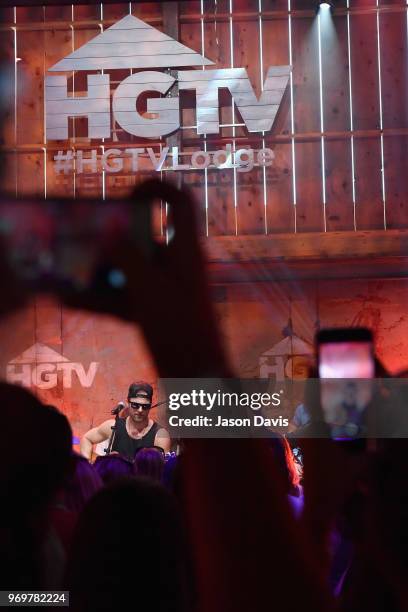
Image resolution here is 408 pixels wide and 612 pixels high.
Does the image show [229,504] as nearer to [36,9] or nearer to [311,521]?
[311,521]

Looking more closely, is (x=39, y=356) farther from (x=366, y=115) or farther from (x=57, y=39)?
(x=366, y=115)

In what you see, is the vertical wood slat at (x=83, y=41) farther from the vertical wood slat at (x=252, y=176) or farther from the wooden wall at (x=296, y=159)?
the vertical wood slat at (x=252, y=176)

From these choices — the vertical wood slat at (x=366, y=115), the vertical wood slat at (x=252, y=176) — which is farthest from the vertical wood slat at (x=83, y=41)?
the vertical wood slat at (x=366, y=115)

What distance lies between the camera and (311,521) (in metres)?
0.41

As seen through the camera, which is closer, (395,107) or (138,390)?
(138,390)

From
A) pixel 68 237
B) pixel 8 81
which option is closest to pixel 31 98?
pixel 8 81

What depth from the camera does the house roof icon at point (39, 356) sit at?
1317 mm

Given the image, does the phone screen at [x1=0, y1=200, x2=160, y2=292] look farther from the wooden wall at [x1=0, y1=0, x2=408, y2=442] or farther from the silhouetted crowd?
the wooden wall at [x1=0, y1=0, x2=408, y2=442]

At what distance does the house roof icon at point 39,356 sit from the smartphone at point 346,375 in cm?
62

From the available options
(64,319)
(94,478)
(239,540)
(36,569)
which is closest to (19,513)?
(36,569)

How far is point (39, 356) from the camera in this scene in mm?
1622

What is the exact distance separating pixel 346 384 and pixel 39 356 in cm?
97

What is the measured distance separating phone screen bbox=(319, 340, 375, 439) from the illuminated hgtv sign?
897mm

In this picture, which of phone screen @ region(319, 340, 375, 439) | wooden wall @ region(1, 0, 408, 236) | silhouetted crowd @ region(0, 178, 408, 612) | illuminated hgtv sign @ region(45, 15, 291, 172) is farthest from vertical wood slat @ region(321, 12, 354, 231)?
silhouetted crowd @ region(0, 178, 408, 612)
